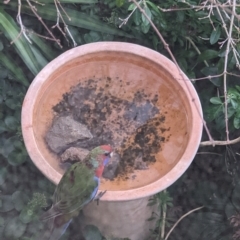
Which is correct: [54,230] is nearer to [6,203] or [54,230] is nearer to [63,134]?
[63,134]

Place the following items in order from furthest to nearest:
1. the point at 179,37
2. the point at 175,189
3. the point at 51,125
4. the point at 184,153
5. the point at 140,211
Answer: the point at 175,189 → the point at 179,37 → the point at 140,211 → the point at 51,125 → the point at 184,153

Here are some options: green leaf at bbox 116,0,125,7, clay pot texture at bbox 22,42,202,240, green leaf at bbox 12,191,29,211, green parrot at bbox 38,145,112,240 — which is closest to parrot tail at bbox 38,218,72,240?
green parrot at bbox 38,145,112,240

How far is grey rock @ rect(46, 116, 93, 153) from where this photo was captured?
172 cm

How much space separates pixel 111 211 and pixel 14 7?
93 cm

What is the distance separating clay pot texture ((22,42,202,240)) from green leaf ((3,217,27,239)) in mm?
265

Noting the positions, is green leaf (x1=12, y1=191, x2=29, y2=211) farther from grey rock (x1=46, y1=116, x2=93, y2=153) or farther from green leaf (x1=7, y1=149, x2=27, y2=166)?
grey rock (x1=46, y1=116, x2=93, y2=153)

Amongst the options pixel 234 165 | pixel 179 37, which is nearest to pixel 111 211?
pixel 234 165

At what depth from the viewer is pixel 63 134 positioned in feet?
5.65

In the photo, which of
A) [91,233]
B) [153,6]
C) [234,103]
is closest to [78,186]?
[91,233]

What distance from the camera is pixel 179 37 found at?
217 cm

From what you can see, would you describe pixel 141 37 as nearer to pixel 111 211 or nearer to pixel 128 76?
pixel 128 76

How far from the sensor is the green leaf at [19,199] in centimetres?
205

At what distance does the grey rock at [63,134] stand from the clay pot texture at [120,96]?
0.08 ft

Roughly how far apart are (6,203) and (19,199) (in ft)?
0.19
